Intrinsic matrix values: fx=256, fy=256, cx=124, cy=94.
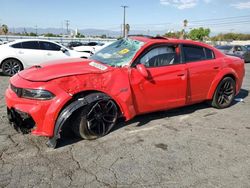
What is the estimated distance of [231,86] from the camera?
5656 mm

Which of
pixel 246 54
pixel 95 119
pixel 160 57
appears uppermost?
pixel 160 57

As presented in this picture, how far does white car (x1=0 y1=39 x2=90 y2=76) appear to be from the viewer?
8.95 meters

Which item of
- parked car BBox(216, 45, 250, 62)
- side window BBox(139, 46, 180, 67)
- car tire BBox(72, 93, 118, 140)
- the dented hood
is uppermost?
side window BBox(139, 46, 180, 67)

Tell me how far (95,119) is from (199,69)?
2.30 metres

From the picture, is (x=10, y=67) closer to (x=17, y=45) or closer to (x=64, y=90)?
(x=17, y=45)

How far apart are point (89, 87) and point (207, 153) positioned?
1.92 m

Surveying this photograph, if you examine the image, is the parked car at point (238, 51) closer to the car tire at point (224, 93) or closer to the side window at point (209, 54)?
the car tire at point (224, 93)

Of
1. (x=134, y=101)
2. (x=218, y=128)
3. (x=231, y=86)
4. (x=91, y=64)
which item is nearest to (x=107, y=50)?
(x=91, y=64)

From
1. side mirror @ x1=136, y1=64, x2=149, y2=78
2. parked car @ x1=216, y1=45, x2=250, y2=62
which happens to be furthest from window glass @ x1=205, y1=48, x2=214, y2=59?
parked car @ x1=216, y1=45, x2=250, y2=62

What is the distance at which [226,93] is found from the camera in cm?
568

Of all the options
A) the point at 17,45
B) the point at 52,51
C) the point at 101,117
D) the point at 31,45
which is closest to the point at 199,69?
the point at 101,117

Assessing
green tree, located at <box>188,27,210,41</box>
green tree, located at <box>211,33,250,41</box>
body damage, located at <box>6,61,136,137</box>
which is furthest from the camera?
green tree, located at <box>211,33,250,41</box>

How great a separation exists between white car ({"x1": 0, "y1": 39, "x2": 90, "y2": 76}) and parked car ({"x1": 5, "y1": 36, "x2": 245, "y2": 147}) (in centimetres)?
510

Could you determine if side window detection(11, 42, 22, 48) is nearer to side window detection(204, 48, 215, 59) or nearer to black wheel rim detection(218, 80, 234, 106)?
side window detection(204, 48, 215, 59)
